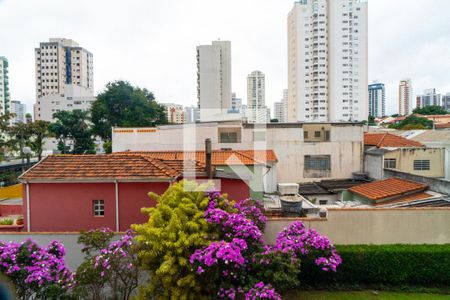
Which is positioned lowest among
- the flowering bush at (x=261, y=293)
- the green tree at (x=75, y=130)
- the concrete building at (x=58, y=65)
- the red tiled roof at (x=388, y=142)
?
the flowering bush at (x=261, y=293)

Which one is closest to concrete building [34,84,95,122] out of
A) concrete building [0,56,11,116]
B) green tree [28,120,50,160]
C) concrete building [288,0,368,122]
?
concrete building [0,56,11,116]

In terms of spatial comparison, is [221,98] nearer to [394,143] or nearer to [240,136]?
[240,136]

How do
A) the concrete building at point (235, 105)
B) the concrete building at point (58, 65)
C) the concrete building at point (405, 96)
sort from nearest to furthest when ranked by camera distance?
the concrete building at point (235, 105) < the concrete building at point (58, 65) < the concrete building at point (405, 96)

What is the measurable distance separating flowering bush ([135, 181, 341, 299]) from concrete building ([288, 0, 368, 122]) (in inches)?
2248

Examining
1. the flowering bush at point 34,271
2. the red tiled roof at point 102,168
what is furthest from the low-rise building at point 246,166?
the flowering bush at point 34,271

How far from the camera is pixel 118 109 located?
33.2 metres

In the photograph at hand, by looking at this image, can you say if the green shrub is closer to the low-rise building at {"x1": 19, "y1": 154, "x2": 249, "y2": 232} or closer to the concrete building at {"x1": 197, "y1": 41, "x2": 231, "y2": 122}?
the low-rise building at {"x1": 19, "y1": 154, "x2": 249, "y2": 232}

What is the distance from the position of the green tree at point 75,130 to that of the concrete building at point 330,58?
41542 mm

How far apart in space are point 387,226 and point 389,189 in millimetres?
5943

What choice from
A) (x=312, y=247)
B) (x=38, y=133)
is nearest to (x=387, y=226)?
(x=312, y=247)

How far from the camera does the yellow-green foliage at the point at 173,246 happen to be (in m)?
5.95

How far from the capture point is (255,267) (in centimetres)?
617

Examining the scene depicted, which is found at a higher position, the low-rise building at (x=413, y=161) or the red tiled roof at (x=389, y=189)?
the low-rise building at (x=413, y=161)

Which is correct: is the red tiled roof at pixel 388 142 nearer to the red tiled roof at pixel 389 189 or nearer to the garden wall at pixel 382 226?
the red tiled roof at pixel 389 189
